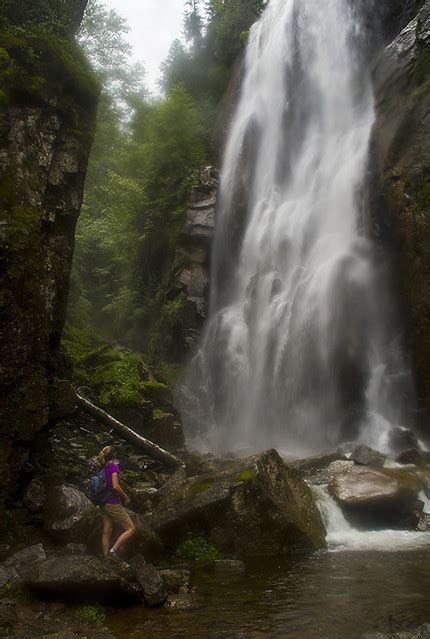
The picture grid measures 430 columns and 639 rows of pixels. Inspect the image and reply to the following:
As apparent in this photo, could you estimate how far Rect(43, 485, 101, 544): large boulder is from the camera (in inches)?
264

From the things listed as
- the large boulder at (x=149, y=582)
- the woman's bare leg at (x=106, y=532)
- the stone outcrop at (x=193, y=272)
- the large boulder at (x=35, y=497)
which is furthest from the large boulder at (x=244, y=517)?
the stone outcrop at (x=193, y=272)

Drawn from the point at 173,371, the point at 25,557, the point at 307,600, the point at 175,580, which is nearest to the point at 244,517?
the point at 175,580

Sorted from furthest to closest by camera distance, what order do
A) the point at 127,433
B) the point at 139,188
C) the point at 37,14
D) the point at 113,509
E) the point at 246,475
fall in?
the point at 139,188 → the point at 127,433 → the point at 37,14 → the point at 246,475 → the point at 113,509

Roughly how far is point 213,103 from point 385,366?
21534 millimetres

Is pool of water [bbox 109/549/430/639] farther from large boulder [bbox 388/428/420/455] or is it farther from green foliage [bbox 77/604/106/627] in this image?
large boulder [bbox 388/428/420/455]

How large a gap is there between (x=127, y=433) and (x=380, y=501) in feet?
17.0

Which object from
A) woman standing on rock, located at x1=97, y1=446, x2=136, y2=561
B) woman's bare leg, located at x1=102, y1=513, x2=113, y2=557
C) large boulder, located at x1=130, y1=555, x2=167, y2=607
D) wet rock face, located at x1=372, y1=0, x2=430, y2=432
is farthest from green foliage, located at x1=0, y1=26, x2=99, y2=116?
wet rock face, located at x1=372, y1=0, x2=430, y2=432

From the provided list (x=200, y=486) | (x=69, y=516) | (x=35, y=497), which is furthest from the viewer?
(x=200, y=486)

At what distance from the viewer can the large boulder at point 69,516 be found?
670cm

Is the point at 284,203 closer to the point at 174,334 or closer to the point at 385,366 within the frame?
the point at 174,334

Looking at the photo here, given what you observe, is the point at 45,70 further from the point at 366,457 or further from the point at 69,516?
the point at 366,457

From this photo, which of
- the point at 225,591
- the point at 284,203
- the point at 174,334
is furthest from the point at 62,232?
the point at 284,203

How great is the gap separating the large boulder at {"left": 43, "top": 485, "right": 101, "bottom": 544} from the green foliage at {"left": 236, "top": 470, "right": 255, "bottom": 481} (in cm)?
238

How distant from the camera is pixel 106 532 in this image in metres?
6.66
